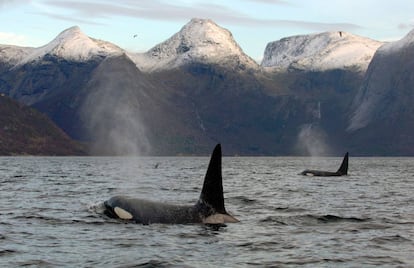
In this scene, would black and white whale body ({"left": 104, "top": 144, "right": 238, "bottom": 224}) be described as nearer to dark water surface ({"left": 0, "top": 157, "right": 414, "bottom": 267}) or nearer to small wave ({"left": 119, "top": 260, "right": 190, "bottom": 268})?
dark water surface ({"left": 0, "top": 157, "right": 414, "bottom": 267})

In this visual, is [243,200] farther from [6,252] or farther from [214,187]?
[6,252]

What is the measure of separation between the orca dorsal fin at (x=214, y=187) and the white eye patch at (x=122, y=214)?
3212 millimetres

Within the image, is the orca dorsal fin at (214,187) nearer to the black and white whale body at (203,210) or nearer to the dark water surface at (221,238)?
the black and white whale body at (203,210)

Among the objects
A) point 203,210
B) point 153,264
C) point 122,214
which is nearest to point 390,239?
point 203,210

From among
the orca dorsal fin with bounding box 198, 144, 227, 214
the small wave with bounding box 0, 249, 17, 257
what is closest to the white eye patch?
the orca dorsal fin with bounding box 198, 144, 227, 214

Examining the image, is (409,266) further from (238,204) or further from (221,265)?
(238,204)

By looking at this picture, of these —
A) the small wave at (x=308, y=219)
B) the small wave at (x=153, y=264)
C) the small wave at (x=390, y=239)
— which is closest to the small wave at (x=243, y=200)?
the small wave at (x=308, y=219)

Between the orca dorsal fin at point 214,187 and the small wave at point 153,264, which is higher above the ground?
the orca dorsal fin at point 214,187

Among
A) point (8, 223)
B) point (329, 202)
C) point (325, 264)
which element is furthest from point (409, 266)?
point (329, 202)

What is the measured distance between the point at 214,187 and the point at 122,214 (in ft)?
14.9

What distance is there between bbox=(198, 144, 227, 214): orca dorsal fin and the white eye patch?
126 inches

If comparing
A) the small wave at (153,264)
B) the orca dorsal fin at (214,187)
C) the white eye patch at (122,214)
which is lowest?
the small wave at (153,264)

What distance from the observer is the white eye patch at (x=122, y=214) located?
2975 cm

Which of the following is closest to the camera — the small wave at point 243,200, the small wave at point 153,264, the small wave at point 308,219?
the small wave at point 153,264
